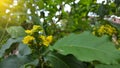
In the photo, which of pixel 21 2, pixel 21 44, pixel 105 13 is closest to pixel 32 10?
pixel 21 2

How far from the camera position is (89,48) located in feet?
4.04

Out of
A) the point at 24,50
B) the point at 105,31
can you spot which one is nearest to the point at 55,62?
the point at 24,50

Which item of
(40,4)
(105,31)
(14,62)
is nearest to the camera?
(14,62)

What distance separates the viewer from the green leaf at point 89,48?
Answer: 46.6 inches

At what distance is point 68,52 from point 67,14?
124cm

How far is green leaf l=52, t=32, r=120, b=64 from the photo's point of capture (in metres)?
1.18

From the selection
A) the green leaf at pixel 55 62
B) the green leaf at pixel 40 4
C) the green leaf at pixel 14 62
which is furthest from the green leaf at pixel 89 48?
the green leaf at pixel 40 4

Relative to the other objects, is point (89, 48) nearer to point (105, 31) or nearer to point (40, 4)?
point (105, 31)

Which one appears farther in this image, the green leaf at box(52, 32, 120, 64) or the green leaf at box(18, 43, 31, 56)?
the green leaf at box(18, 43, 31, 56)

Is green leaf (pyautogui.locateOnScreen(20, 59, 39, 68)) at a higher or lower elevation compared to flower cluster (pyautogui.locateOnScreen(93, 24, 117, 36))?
lower

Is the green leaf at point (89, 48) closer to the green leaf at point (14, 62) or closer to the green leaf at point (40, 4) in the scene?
the green leaf at point (14, 62)

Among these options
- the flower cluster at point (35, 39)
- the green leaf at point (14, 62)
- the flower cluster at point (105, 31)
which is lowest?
the green leaf at point (14, 62)

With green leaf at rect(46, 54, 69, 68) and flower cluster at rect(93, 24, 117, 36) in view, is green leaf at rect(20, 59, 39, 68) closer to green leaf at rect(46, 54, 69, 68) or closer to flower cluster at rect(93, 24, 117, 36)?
green leaf at rect(46, 54, 69, 68)

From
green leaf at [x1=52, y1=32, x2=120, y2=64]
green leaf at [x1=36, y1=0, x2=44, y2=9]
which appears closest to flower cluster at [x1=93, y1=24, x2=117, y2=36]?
green leaf at [x1=52, y1=32, x2=120, y2=64]
